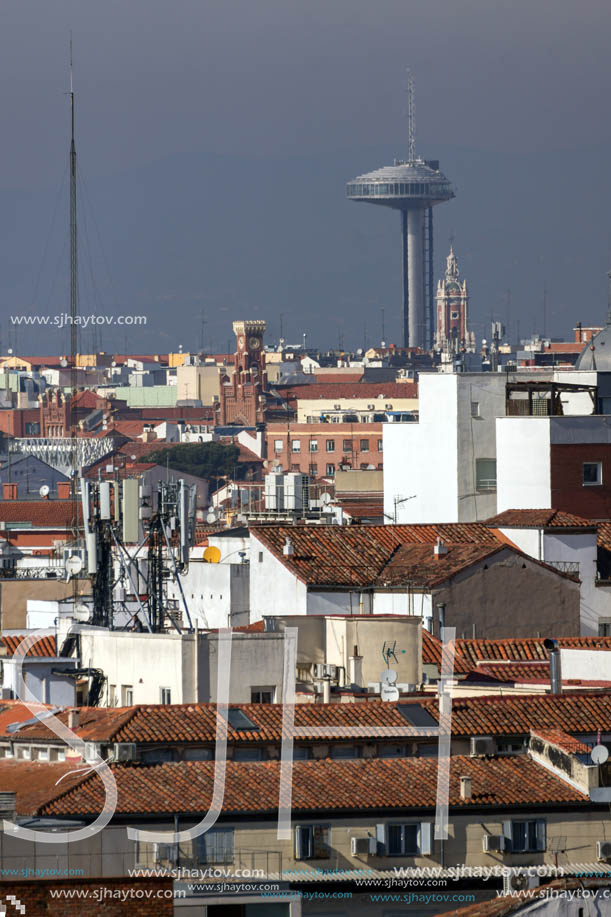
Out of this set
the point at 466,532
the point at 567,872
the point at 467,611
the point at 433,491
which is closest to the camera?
the point at 567,872

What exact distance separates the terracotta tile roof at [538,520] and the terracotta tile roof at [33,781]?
18.4m

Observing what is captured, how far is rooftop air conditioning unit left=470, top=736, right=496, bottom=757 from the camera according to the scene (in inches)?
984

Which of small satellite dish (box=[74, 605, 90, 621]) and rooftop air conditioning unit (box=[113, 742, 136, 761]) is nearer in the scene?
rooftop air conditioning unit (box=[113, 742, 136, 761])

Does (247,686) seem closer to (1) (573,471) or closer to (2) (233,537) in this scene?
(2) (233,537)

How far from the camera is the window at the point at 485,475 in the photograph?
176 ft

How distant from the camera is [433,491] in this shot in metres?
54.2

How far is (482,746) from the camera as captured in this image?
25.1 meters

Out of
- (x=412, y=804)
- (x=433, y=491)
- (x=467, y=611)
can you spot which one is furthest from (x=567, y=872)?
(x=433, y=491)

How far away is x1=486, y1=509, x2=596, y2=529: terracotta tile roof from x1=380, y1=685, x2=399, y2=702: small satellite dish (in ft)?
44.0

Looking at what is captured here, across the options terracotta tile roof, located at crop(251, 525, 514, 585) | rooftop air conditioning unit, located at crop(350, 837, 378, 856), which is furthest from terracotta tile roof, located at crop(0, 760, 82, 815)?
terracotta tile roof, located at crop(251, 525, 514, 585)

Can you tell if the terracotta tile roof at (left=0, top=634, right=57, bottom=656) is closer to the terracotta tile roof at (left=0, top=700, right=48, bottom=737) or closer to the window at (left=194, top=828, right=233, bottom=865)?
the terracotta tile roof at (left=0, top=700, right=48, bottom=737)

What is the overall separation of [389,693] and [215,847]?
6.95 metres

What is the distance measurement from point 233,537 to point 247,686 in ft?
55.0

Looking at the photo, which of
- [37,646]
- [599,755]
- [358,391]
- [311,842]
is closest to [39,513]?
[37,646]
